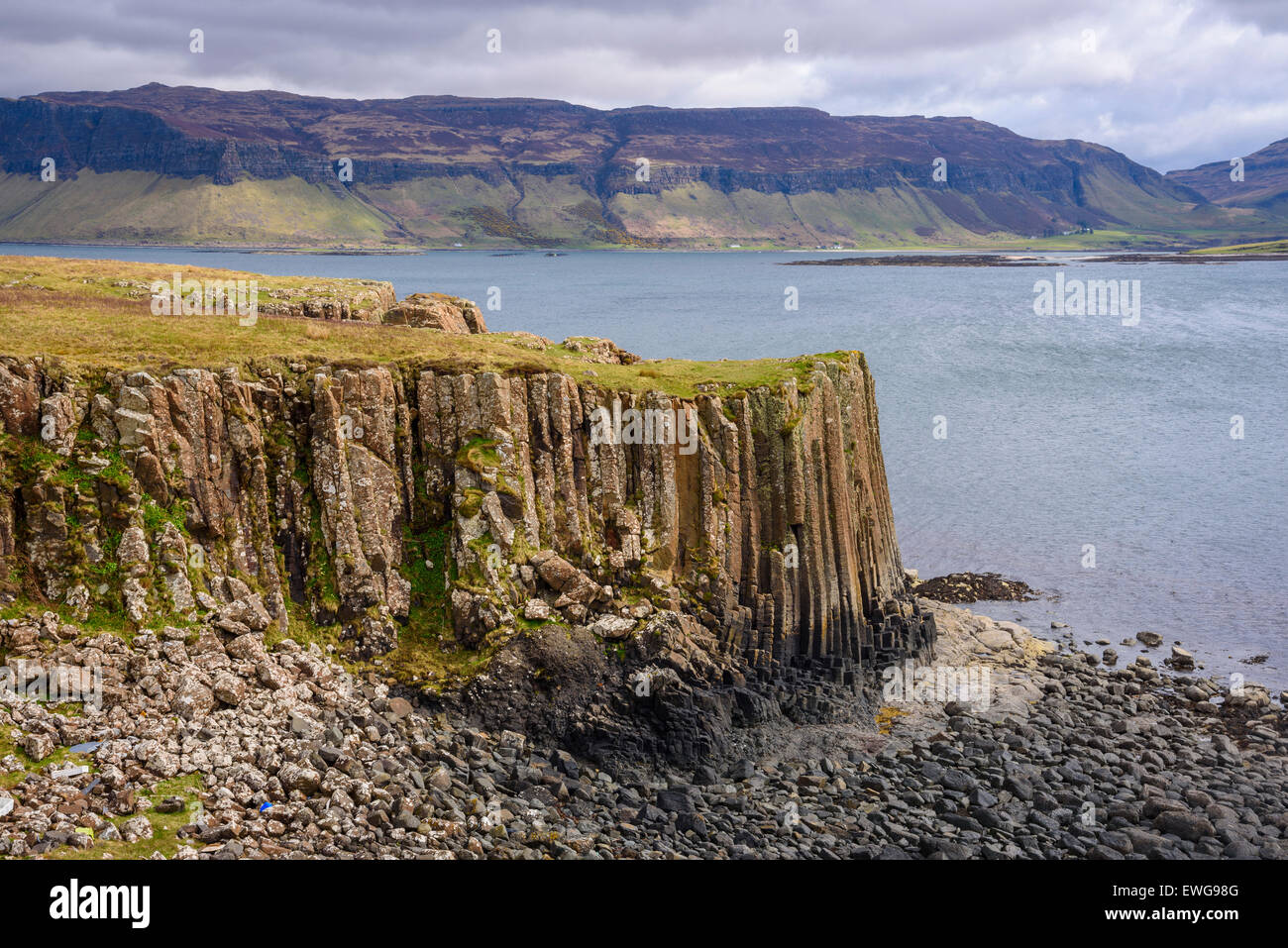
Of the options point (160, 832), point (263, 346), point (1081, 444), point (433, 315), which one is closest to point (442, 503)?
point (263, 346)

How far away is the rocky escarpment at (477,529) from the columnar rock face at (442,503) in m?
0.07

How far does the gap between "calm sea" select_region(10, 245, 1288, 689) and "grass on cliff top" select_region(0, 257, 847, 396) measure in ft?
66.9

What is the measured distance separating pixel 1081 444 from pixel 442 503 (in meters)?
61.9

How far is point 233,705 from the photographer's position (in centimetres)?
2858

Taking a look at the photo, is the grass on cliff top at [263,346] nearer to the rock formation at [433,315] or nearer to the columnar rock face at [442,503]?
the columnar rock face at [442,503]

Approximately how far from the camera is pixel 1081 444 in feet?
267

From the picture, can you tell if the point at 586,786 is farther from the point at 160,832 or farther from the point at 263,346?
the point at 263,346

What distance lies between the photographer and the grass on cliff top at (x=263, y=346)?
3356 centimetres

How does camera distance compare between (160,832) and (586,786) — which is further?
(586,786)

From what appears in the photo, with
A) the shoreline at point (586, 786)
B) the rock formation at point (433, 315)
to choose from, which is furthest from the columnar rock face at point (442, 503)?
the rock formation at point (433, 315)

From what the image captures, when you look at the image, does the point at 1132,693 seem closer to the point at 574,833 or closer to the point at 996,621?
the point at 996,621

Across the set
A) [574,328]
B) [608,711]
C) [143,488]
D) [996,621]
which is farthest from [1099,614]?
[574,328]

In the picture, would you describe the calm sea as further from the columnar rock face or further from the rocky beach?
the columnar rock face

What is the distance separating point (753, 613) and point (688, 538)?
140 inches
